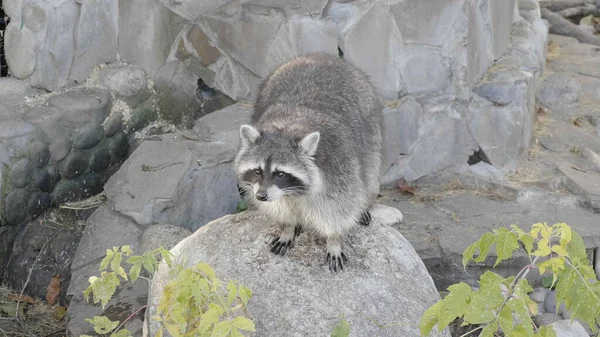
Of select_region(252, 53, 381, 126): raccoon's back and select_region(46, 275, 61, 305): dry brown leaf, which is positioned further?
select_region(46, 275, 61, 305): dry brown leaf

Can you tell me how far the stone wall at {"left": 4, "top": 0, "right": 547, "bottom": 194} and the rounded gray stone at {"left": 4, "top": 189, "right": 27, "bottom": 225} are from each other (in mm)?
842

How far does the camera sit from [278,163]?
3.77 m

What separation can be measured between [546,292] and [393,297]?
64.7 inches

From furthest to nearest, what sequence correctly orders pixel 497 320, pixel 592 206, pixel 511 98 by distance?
pixel 511 98, pixel 592 206, pixel 497 320

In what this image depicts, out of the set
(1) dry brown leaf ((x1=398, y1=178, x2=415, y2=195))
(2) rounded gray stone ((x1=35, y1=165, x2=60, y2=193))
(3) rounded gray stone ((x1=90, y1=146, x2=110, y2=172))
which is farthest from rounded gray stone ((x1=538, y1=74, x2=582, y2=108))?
(2) rounded gray stone ((x1=35, y1=165, x2=60, y2=193))

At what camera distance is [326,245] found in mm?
4012

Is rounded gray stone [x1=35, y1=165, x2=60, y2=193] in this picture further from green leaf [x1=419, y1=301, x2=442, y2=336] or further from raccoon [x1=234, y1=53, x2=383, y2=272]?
green leaf [x1=419, y1=301, x2=442, y2=336]

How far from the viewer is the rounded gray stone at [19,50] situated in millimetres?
5375

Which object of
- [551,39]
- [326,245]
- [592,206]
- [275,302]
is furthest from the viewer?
[551,39]

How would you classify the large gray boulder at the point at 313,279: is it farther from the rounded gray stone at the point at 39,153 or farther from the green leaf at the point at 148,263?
the rounded gray stone at the point at 39,153

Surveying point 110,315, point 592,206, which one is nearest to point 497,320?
point 110,315

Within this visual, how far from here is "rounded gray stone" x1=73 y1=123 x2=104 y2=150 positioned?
17.6 feet

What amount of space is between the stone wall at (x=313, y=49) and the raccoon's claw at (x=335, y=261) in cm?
194

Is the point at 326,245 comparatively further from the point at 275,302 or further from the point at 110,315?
the point at 110,315
